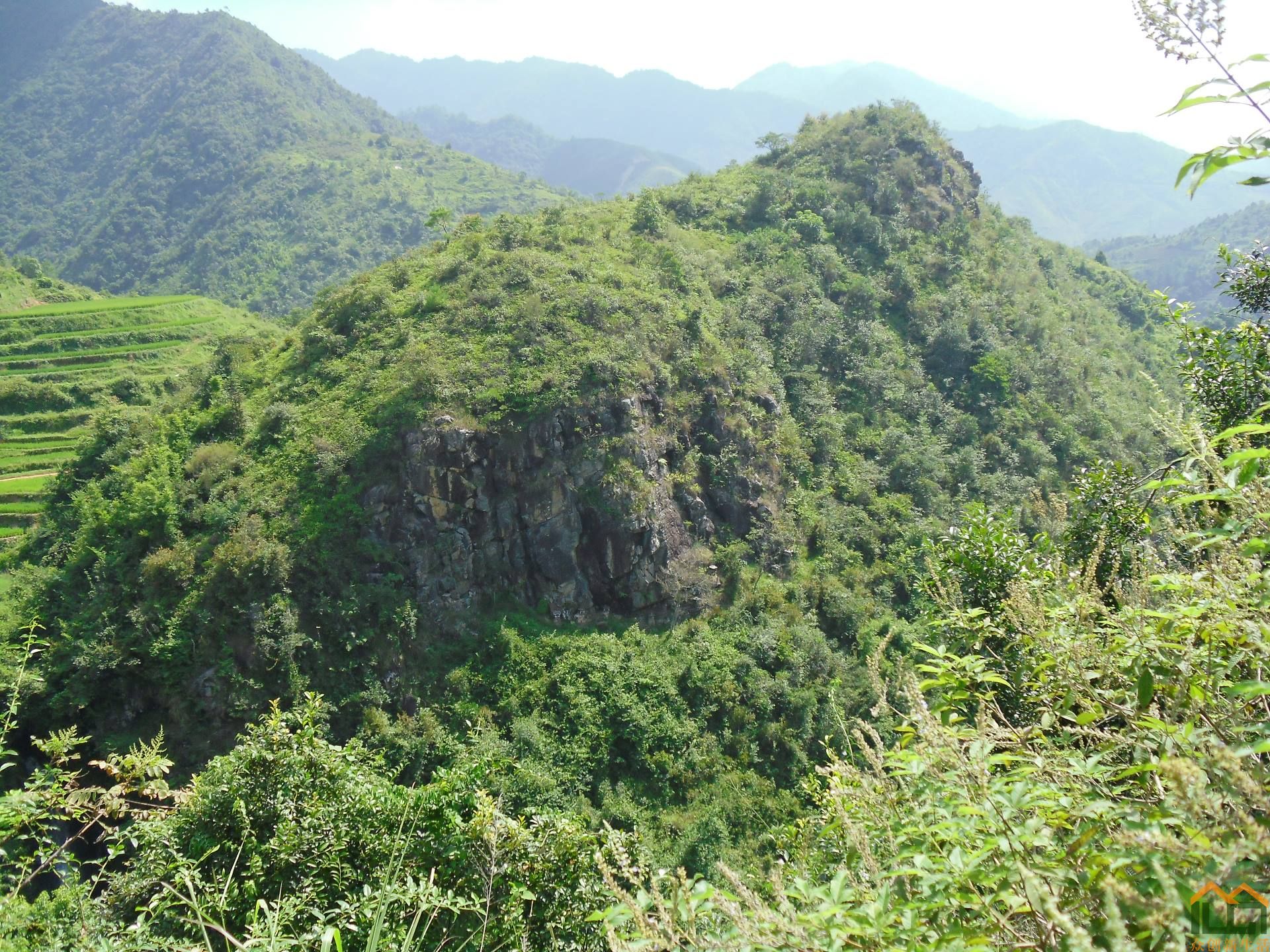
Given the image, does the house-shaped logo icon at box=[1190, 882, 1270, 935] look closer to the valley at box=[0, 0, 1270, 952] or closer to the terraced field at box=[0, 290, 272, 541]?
the valley at box=[0, 0, 1270, 952]

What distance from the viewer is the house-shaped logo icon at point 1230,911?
1.30 metres

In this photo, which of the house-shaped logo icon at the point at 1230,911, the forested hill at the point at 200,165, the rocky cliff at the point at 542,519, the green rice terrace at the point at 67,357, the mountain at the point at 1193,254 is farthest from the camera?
the mountain at the point at 1193,254

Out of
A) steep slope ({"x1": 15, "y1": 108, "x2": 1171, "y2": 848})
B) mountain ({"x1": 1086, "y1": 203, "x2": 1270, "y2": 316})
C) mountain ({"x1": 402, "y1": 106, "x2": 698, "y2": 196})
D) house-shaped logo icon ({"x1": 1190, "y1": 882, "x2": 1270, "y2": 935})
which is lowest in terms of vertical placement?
steep slope ({"x1": 15, "y1": 108, "x2": 1171, "y2": 848})

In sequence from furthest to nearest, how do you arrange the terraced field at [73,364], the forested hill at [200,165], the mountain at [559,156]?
the mountain at [559,156] → the forested hill at [200,165] → the terraced field at [73,364]

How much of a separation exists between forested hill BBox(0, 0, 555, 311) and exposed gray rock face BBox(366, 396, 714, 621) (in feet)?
173

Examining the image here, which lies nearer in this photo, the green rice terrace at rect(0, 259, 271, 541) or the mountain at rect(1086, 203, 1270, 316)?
the green rice terrace at rect(0, 259, 271, 541)

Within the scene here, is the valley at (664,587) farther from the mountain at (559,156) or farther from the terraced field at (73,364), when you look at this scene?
the mountain at (559,156)

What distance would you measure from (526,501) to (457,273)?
29.1 ft

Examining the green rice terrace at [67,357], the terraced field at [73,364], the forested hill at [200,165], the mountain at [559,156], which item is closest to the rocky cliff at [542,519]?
the green rice terrace at [67,357]

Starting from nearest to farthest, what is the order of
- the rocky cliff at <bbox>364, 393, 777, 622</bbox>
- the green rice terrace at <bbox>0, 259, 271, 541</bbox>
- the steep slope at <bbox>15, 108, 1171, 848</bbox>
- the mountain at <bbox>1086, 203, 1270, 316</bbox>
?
the steep slope at <bbox>15, 108, 1171, 848</bbox>, the rocky cliff at <bbox>364, 393, 777, 622</bbox>, the green rice terrace at <bbox>0, 259, 271, 541</bbox>, the mountain at <bbox>1086, 203, 1270, 316</bbox>

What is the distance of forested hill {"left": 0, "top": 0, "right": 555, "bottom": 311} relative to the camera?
68.4 meters

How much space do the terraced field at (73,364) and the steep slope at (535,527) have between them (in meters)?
8.72

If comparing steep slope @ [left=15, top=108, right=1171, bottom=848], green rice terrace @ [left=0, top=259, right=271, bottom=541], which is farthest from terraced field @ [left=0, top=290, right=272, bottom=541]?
steep slope @ [left=15, top=108, right=1171, bottom=848]

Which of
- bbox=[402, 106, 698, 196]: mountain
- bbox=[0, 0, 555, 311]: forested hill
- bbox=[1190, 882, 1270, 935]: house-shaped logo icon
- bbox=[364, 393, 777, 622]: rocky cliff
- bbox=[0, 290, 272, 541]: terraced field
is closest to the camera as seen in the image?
bbox=[1190, 882, 1270, 935]: house-shaped logo icon
